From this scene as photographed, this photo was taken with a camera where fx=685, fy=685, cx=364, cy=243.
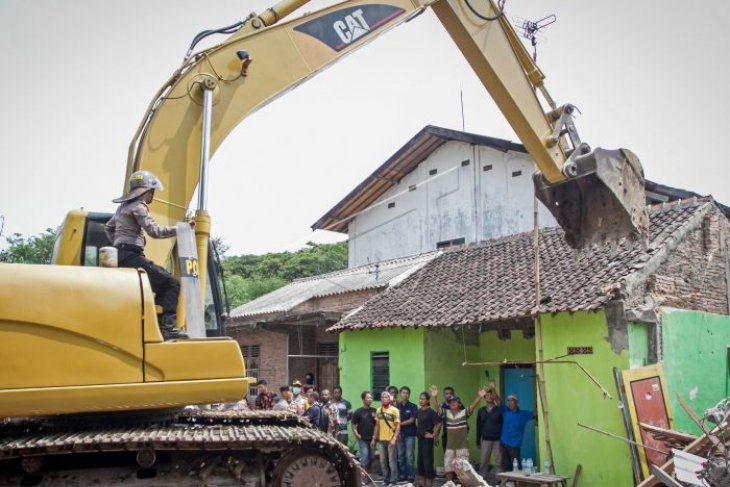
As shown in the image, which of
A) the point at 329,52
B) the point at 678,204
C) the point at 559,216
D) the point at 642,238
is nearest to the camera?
the point at 329,52

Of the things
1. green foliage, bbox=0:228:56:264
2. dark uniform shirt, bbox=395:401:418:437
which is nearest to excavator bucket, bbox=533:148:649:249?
dark uniform shirt, bbox=395:401:418:437

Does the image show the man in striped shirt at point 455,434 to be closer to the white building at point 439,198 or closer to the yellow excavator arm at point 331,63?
the yellow excavator arm at point 331,63

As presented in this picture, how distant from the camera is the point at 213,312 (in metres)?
5.84

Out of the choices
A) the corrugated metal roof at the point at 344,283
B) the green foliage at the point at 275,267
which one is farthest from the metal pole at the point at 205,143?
the green foliage at the point at 275,267

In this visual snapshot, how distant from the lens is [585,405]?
11.4 m

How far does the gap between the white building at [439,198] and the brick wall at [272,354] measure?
5168 mm

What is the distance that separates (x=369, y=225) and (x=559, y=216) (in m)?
17.4

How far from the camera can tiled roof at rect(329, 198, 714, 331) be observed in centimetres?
1180

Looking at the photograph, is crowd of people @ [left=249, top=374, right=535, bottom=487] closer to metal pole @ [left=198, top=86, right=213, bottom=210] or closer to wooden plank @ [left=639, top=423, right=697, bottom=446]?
wooden plank @ [left=639, top=423, right=697, bottom=446]

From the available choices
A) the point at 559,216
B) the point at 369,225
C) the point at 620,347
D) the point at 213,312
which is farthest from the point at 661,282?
the point at 369,225

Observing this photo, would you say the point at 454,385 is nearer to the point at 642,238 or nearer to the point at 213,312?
the point at 642,238

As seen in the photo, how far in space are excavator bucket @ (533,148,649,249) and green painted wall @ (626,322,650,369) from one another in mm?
3891

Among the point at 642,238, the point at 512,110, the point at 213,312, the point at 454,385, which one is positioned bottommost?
the point at 454,385

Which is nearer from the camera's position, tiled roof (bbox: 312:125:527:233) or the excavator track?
the excavator track
